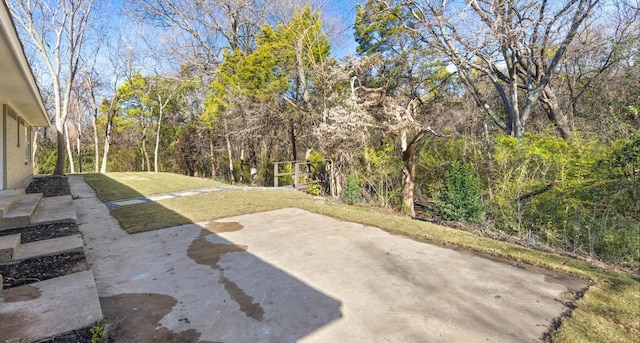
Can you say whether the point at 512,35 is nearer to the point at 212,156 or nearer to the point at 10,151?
the point at 10,151

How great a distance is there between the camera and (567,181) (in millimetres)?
4629

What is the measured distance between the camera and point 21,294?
7.80 feet

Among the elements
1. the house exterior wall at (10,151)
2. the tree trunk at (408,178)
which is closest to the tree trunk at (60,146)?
the house exterior wall at (10,151)

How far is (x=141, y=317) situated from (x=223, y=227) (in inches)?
102

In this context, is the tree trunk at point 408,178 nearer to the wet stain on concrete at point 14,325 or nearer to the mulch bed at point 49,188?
the wet stain on concrete at point 14,325

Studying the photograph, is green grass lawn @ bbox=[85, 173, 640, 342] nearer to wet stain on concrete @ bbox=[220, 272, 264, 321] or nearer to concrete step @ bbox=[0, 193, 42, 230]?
concrete step @ bbox=[0, 193, 42, 230]

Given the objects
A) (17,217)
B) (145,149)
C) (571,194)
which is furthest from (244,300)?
(145,149)

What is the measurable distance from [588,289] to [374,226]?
2622 millimetres

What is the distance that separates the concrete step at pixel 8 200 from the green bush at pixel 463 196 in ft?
22.0

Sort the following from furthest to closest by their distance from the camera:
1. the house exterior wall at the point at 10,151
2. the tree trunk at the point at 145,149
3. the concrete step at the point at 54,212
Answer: the tree trunk at the point at 145,149
the house exterior wall at the point at 10,151
the concrete step at the point at 54,212

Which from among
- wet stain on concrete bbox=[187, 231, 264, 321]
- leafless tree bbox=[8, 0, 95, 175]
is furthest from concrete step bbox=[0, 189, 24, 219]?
leafless tree bbox=[8, 0, 95, 175]

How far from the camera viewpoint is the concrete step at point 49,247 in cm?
320

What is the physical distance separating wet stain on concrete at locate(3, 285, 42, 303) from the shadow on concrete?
0.42 metres

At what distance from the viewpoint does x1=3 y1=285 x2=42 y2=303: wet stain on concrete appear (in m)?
2.30
